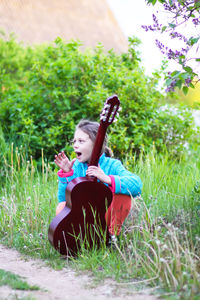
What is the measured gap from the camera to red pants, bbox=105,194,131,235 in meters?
3.41

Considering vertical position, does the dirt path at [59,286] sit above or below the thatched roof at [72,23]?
below

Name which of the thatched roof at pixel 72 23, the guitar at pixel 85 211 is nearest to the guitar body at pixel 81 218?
the guitar at pixel 85 211

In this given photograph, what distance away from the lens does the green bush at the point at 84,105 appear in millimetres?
5910

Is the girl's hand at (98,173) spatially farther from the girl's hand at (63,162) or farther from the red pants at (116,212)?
the girl's hand at (63,162)

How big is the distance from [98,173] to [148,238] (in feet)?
2.11

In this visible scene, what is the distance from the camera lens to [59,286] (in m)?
2.77

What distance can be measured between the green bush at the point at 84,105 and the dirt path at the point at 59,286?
108 inches

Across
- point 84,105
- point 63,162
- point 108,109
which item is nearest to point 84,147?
point 63,162

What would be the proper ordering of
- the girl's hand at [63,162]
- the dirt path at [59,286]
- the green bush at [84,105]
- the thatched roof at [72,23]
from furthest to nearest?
the thatched roof at [72,23]
the green bush at [84,105]
the girl's hand at [63,162]
the dirt path at [59,286]

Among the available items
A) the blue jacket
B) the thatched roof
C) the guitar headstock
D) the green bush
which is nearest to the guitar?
the guitar headstock

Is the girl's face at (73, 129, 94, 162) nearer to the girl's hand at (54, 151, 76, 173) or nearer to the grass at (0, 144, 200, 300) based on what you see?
the girl's hand at (54, 151, 76, 173)

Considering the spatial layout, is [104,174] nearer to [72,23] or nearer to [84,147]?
[84,147]

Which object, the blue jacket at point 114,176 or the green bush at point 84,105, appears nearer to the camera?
the blue jacket at point 114,176

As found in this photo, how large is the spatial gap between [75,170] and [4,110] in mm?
3170
